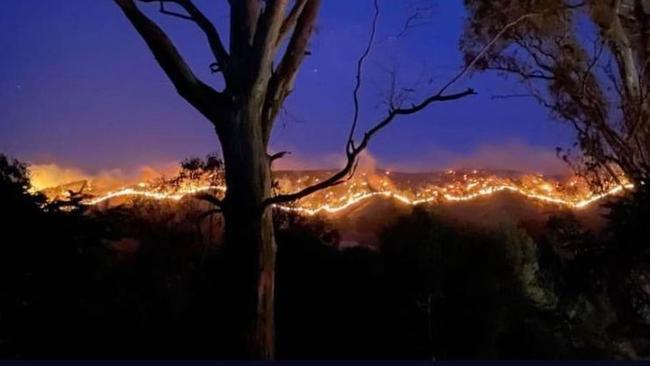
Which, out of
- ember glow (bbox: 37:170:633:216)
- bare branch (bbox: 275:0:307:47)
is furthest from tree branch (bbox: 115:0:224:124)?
ember glow (bbox: 37:170:633:216)

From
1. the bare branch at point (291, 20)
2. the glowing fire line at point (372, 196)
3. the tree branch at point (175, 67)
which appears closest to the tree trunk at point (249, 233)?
the tree branch at point (175, 67)

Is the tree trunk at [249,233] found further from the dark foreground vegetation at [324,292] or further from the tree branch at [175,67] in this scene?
the tree branch at [175,67]

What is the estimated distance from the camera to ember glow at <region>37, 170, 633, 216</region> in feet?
52.6

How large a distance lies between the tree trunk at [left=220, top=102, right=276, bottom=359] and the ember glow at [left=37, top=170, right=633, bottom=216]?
6027mm

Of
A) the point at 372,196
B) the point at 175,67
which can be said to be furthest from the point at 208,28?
the point at 372,196

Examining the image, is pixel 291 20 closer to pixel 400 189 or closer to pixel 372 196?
pixel 372 196

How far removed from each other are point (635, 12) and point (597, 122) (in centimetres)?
221

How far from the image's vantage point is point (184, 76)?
8922 millimetres

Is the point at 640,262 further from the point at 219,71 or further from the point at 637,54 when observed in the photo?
the point at 637,54

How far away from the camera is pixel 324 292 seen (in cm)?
1181

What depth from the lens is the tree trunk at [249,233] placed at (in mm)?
8508

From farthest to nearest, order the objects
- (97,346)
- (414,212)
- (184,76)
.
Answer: (414,212) → (97,346) → (184,76)

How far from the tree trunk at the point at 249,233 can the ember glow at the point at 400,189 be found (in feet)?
19.8

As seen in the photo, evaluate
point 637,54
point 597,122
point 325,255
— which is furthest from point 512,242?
point 637,54
